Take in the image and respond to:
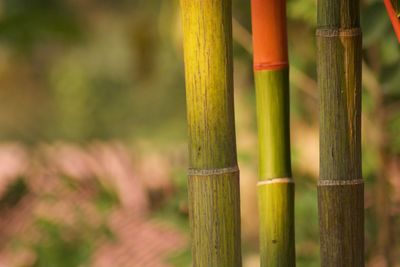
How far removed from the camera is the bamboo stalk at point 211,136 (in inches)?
20.4

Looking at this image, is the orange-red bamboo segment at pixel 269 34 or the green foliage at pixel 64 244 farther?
the green foliage at pixel 64 244

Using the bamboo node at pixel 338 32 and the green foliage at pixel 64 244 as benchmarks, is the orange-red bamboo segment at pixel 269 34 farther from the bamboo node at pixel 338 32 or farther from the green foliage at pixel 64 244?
the green foliage at pixel 64 244

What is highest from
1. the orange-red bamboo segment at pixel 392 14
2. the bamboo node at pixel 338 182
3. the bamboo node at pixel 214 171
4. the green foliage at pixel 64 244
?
the orange-red bamboo segment at pixel 392 14

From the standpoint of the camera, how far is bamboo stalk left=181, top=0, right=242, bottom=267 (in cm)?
52

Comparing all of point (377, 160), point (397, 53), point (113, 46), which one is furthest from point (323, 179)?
point (113, 46)

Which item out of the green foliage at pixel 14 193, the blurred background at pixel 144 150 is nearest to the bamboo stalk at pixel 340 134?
the blurred background at pixel 144 150

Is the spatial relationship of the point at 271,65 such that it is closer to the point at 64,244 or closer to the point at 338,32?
the point at 338,32

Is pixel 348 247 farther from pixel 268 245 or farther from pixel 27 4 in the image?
pixel 27 4

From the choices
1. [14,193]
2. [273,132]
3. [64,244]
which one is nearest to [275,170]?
[273,132]

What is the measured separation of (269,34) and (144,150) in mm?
1044

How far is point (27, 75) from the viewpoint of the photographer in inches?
87.7

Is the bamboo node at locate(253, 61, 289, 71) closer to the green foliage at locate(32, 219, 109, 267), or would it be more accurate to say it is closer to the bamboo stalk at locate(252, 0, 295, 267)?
the bamboo stalk at locate(252, 0, 295, 267)

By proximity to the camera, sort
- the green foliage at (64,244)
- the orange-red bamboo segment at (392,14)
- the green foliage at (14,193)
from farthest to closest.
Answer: the green foliage at (14,193), the green foliage at (64,244), the orange-red bamboo segment at (392,14)

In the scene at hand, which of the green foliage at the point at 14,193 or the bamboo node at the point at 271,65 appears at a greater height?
the bamboo node at the point at 271,65
